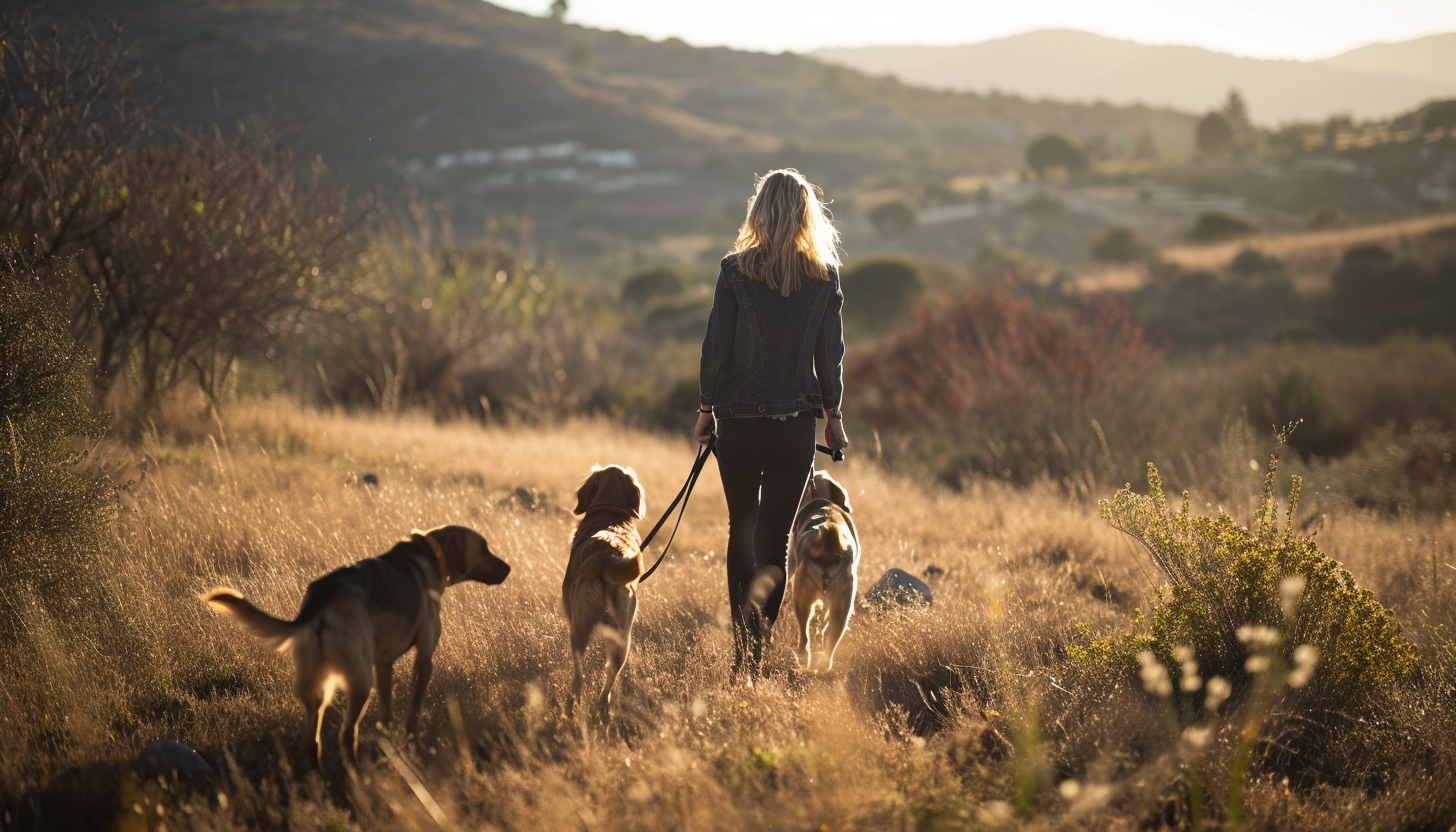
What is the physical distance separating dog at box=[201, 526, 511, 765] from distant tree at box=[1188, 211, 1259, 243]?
38.0 m

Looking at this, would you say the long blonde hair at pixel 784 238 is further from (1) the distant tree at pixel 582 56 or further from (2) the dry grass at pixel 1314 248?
(1) the distant tree at pixel 582 56

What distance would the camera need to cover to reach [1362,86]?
154 metres

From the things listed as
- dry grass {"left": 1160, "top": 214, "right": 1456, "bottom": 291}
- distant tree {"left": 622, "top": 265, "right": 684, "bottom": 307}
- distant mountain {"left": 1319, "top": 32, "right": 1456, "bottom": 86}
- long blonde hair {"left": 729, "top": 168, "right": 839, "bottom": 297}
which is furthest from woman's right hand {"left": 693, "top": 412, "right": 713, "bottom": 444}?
distant mountain {"left": 1319, "top": 32, "right": 1456, "bottom": 86}

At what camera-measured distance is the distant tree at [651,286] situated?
31.5m

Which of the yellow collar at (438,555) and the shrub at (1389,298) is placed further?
the shrub at (1389,298)

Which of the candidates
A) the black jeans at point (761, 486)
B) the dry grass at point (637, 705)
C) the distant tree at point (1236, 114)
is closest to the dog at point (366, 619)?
the dry grass at point (637, 705)

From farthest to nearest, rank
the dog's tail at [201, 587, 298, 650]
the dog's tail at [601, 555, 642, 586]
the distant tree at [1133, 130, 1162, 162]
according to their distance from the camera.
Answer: the distant tree at [1133, 130, 1162, 162]
the dog's tail at [601, 555, 642, 586]
the dog's tail at [201, 587, 298, 650]

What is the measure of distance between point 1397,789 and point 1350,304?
2562 centimetres

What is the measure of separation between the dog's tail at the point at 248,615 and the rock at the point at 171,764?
800mm

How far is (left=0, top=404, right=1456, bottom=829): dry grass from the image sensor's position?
2963 millimetres

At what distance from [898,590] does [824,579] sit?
4.16 feet

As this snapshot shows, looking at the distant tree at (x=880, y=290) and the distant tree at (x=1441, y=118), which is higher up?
the distant tree at (x=1441, y=118)

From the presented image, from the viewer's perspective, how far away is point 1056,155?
60969mm

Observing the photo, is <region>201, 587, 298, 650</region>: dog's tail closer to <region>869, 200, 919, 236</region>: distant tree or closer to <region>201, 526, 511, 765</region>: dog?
<region>201, 526, 511, 765</region>: dog
